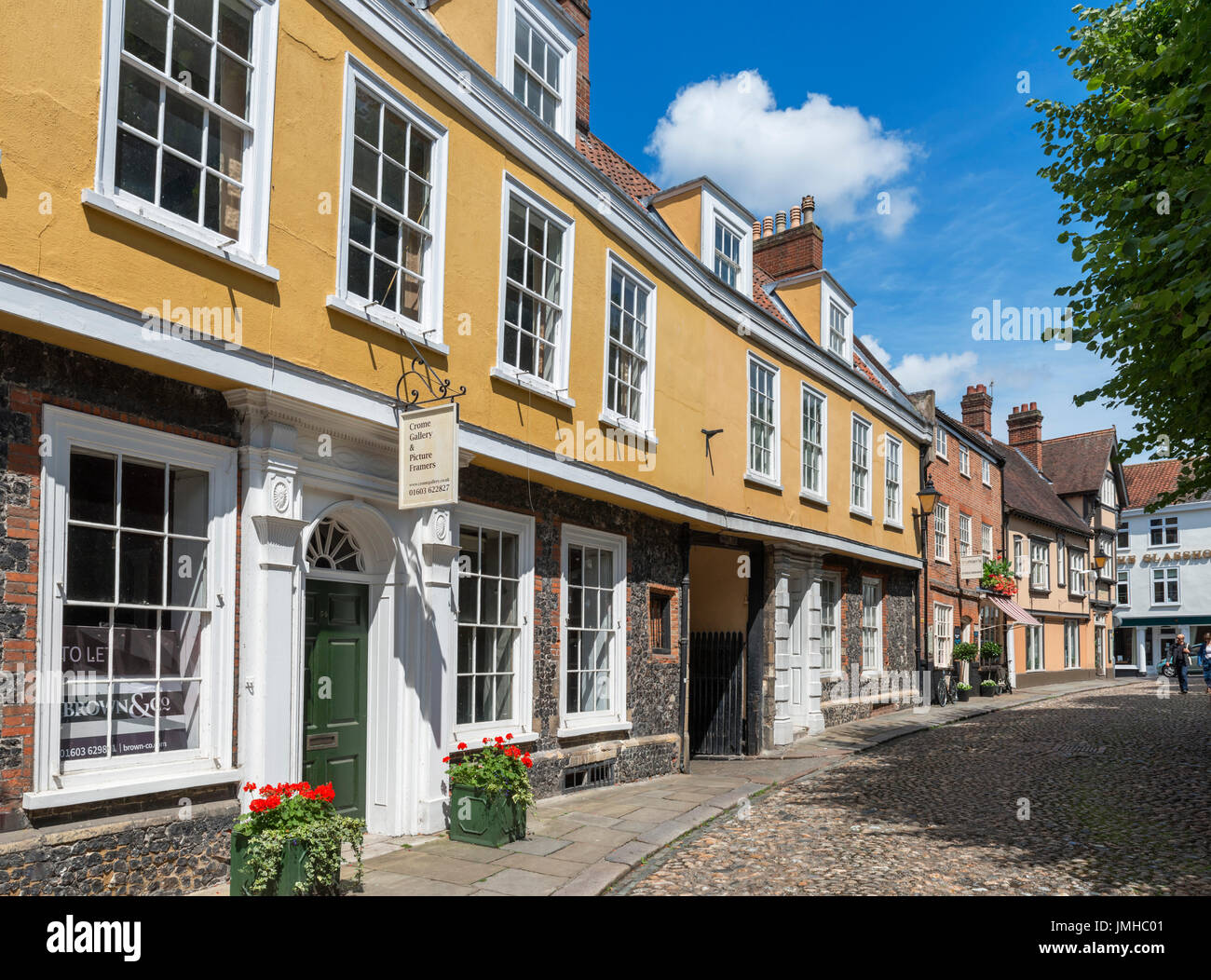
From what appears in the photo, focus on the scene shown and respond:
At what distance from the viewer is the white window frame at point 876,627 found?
19688 mm

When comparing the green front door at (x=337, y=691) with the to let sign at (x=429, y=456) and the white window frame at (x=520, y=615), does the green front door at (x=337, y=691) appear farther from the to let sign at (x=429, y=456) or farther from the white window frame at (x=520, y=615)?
the to let sign at (x=429, y=456)

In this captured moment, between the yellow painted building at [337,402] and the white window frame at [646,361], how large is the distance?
62 mm

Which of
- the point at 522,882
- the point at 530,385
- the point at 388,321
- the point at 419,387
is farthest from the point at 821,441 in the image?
the point at 522,882

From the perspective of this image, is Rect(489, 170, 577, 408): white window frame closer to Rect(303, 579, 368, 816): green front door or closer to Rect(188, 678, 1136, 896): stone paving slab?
Rect(303, 579, 368, 816): green front door

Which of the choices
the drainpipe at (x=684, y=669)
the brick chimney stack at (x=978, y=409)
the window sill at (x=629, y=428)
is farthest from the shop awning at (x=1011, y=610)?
the window sill at (x=629, y=428)

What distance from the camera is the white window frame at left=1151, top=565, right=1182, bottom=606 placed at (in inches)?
1724

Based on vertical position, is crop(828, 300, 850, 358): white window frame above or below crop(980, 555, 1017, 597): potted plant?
above

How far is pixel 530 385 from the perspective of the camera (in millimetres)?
9602

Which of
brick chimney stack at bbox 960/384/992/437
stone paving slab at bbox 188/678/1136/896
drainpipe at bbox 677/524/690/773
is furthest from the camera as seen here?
brick chimney stack at bbox 960/384/992/437

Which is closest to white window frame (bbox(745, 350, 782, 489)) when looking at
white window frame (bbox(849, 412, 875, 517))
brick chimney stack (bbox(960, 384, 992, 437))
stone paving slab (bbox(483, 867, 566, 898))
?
white window frame (bbox(849, 412, 875, 517))

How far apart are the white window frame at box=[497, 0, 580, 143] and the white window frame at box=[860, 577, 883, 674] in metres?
12.5

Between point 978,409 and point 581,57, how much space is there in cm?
2445

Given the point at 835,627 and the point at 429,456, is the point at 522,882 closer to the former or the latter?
the point at 429,456

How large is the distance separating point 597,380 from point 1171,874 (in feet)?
24.1
